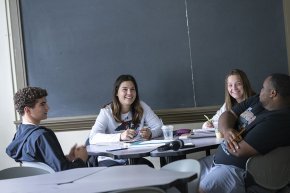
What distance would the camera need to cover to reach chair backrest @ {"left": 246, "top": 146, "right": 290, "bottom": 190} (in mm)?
2598

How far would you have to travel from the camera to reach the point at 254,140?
2.64 meters

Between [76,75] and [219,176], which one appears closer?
[219,176]

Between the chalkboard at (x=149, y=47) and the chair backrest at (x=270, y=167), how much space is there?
1.92 meters

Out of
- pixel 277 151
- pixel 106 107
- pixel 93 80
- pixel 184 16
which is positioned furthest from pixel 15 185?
pixel 184 16

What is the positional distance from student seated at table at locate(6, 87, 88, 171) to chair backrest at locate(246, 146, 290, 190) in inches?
41.3

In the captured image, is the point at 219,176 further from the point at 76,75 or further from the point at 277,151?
the point at 76,75

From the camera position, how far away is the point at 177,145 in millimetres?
2912

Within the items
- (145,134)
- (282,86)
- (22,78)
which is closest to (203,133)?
(145,134)

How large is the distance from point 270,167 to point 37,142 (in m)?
1.43

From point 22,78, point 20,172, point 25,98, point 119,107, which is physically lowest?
point 20,172

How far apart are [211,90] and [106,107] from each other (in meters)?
1.14

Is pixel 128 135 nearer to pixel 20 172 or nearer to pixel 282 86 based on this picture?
pixel 20 172

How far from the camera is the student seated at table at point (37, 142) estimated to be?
268cm

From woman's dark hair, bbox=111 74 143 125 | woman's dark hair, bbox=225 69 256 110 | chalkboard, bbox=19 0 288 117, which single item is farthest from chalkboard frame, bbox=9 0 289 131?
woman's dark hair, bbox=225 69 256 110
